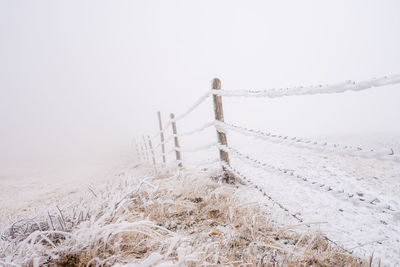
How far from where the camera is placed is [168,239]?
1854 mm

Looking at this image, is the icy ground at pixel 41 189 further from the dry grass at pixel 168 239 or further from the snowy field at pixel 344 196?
the snowy field at pixel 344 196

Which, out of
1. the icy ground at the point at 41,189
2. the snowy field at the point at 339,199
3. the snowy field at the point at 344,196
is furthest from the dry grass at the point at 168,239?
the icy ground at the point at 41,189

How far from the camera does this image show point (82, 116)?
277 feet

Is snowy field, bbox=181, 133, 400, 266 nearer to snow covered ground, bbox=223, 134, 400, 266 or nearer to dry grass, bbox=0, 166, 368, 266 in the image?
snow covered ground, bbox=223, 134, 400, 266

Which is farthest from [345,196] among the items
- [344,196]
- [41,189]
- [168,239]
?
[41,189]

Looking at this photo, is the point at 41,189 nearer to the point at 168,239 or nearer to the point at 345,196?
the point at 168,239

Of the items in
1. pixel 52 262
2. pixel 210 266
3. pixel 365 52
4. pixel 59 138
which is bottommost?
pixel 59 138

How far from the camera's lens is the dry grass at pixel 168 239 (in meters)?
1.56

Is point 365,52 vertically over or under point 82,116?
over

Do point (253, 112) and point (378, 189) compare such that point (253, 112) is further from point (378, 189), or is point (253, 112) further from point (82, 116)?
point (82, 116)

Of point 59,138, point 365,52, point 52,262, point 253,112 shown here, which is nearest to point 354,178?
point 52,262

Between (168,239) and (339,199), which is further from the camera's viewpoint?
(168,239)

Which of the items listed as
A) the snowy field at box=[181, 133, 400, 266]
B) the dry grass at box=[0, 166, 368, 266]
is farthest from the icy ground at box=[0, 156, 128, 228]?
the snowy field at box=[181, 133, 400, 266]

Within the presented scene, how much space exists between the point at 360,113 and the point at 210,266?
3975 cm
